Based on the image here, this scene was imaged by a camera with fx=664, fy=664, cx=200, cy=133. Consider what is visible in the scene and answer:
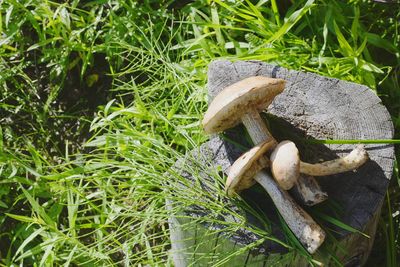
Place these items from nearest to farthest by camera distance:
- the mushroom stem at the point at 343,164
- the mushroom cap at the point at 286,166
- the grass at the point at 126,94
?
the mushroom cap at the point at 286,166
the mushroom stem at the point at 343,164
the grass at the point at 126,94

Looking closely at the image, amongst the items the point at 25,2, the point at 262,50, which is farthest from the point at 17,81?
the point at 262,50

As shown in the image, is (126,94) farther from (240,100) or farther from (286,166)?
(286,166)

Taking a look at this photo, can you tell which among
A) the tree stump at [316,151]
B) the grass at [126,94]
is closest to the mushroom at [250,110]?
the tree stump at [316,151]

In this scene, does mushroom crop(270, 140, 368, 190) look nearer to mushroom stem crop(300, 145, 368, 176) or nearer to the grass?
mushroom stem crop(300, 145, 368, 176)

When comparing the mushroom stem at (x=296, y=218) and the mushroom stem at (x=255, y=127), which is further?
the mushroom stem at (x=255, y=127)

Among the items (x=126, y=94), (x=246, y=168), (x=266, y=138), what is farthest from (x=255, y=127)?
(x=126, y=94)

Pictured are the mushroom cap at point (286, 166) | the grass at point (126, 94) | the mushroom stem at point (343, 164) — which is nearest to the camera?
the mushroom cap at point (286, 166)

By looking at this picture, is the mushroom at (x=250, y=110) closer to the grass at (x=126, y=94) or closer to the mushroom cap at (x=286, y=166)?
the mushroom cap at (x=286, y=166)
